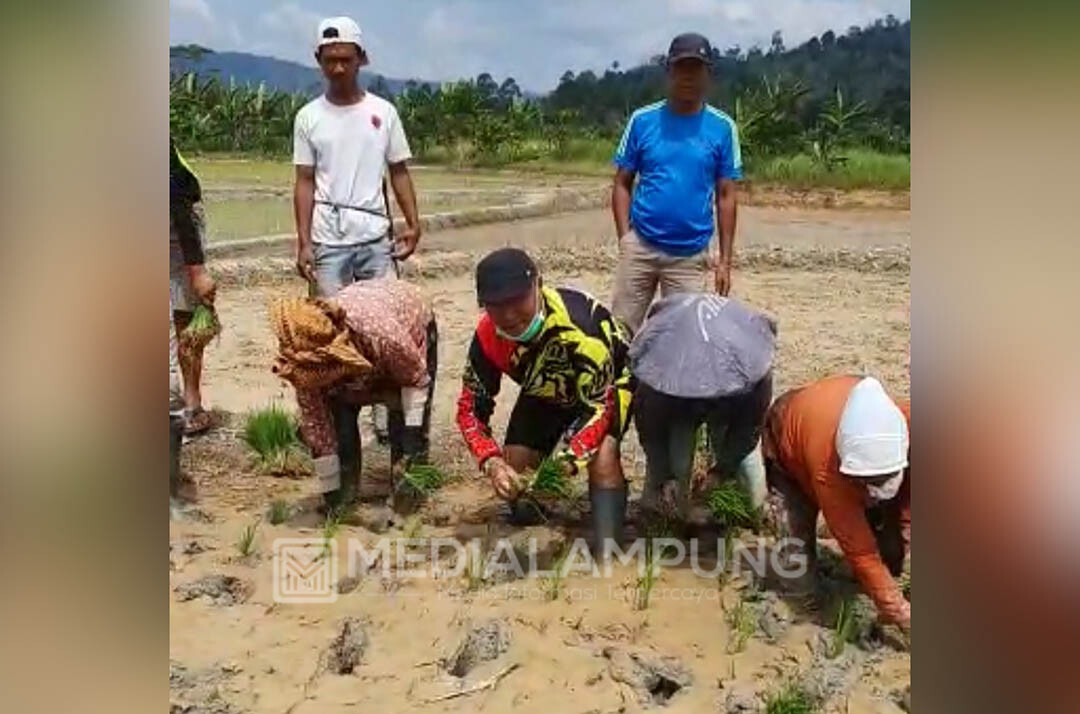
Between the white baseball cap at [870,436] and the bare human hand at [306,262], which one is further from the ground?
the bare human hand at [306,262]

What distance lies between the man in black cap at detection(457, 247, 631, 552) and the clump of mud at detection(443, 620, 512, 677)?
0.38 meters

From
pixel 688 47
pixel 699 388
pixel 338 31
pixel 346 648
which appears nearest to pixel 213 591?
pixel 346 648

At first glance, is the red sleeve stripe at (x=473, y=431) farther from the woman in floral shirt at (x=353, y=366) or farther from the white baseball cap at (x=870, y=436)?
the white baseball cap at (x=870, y=436)

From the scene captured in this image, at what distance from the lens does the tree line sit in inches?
177

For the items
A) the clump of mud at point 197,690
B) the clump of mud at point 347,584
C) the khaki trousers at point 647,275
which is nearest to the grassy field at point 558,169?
the khaki trousers at point 647,275

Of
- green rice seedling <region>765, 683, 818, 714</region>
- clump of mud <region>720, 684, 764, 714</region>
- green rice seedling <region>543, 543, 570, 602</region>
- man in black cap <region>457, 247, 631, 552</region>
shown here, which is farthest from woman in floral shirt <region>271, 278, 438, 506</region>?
green rice seedling <region>765, 683, 818, 714</region>

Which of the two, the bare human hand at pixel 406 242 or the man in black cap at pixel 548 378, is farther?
the bare human hand at pixel 406 242

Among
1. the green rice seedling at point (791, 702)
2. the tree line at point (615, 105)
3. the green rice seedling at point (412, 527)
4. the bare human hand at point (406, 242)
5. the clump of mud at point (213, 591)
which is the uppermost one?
the tree line at point (615, 105)

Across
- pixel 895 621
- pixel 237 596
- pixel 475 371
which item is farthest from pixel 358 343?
pixel 895 621

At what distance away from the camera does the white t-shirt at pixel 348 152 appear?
4.57 m

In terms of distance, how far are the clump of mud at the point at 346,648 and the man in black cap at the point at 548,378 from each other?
55cm

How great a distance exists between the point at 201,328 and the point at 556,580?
121 centimetres

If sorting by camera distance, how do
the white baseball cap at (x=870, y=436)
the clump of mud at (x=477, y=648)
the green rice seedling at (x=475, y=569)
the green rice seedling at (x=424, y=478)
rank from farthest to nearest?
the green rice seedling at (x=424, y=478), the green rice seedling at (x=475, y=569), the clump of mud at (x=477, y=648), the white baseball cap at (x=870, y=436)
